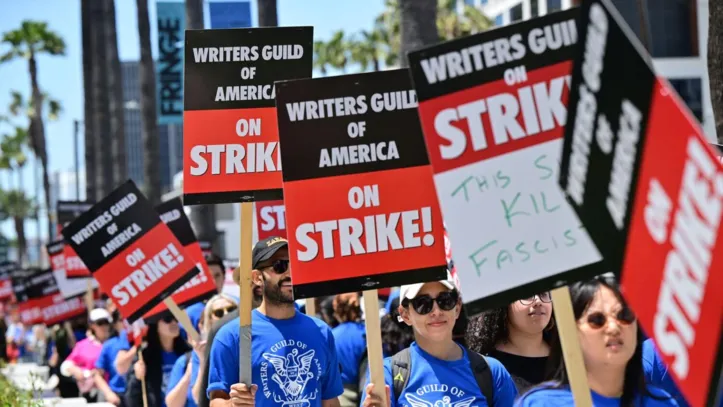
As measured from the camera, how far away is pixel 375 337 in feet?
15.9

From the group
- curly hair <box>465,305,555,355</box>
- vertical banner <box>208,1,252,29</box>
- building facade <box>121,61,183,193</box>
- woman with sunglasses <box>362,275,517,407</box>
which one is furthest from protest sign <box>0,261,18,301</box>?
building facade <box>121,61,183,193</box>

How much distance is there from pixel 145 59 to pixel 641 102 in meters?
23.1

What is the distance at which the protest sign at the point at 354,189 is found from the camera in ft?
16.5

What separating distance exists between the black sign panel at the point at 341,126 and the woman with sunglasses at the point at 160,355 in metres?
4.53

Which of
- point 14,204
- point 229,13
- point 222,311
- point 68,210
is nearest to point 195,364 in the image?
point 222,311

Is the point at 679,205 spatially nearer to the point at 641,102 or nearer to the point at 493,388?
the point at 641,102

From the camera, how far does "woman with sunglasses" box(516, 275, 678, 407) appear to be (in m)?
3.74

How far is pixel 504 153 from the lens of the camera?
12.3 feet

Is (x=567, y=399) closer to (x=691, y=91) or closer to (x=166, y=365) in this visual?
(x=166, y=365)

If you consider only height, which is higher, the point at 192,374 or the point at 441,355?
the point at 192,374

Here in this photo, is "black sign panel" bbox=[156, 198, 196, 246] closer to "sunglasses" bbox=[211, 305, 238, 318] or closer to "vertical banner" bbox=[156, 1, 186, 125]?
"sunglasses" bbox=[211, 305, 238, 318]

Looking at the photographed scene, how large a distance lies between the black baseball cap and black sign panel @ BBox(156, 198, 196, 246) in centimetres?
547

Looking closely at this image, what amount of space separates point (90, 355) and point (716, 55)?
8890 millimetres

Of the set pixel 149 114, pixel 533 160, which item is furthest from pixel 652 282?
pixel 149 114
